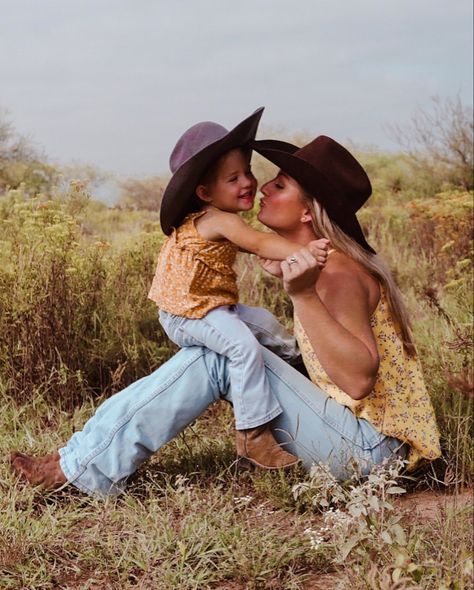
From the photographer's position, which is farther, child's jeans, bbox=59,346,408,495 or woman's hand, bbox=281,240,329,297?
child's jeans, bbox=59,346,408,495

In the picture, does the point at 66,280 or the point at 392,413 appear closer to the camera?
the point at 392,413

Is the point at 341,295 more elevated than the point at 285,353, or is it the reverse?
the point at 341,295

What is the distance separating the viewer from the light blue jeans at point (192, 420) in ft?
11.5

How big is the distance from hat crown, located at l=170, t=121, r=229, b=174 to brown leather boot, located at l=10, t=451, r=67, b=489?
1248 mm

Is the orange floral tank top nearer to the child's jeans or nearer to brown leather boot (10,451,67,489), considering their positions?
the child's jeans

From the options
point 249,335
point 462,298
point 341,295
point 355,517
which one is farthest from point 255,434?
point 462,298

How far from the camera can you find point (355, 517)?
265 centimetres

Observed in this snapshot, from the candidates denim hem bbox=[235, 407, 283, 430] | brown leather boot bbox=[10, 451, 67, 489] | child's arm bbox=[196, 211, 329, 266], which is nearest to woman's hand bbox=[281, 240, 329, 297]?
child's arm bbox=[196, 211, 329, 266]

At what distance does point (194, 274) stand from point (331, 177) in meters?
0.69

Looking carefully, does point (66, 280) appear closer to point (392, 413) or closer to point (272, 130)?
point (392, 413)

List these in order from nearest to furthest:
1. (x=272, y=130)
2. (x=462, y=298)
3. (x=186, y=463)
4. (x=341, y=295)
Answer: (x=341, y=295), (x=186, y=463), (x=462, y=298), (x=272, y=130)

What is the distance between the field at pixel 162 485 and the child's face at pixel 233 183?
0.89m

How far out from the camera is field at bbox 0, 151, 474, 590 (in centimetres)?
281

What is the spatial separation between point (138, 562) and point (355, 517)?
30.4 inches
